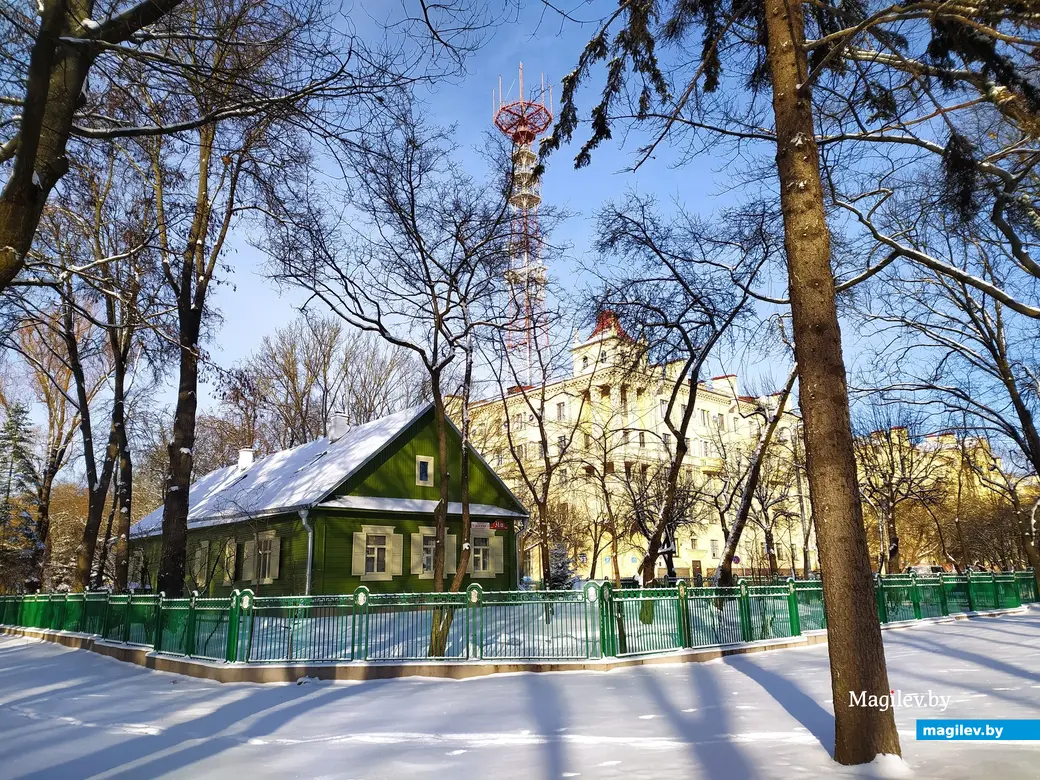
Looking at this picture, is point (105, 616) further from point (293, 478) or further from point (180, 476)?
point (293, 478)

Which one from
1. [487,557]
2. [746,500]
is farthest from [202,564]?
[746,500]

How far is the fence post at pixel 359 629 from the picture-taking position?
12.1 metres

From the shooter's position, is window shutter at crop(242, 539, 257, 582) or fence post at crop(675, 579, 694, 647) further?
window shutter at crop(242, 539, 257, 582)

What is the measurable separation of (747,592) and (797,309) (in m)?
9.83

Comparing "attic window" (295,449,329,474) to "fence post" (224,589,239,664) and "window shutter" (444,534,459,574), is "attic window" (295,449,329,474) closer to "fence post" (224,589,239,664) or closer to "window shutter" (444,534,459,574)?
"window shutter" (444,534,459,574)

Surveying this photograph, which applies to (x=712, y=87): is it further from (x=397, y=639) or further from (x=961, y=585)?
(x=961, y=585)

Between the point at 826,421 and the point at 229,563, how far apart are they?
2663cm

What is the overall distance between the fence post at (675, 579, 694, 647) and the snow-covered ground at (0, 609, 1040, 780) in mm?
846

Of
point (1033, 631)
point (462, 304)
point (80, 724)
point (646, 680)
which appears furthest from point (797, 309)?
point (1033, 631)

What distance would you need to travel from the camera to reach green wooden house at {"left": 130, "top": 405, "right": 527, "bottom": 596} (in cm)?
2405

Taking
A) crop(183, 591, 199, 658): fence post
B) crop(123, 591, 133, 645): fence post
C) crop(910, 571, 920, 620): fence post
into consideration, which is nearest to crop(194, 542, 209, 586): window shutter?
crop(123, 591, 133, 645): fence post

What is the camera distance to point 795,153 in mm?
6805

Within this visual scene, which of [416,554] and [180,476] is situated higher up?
[180,476]

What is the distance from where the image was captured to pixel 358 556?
2444cm
